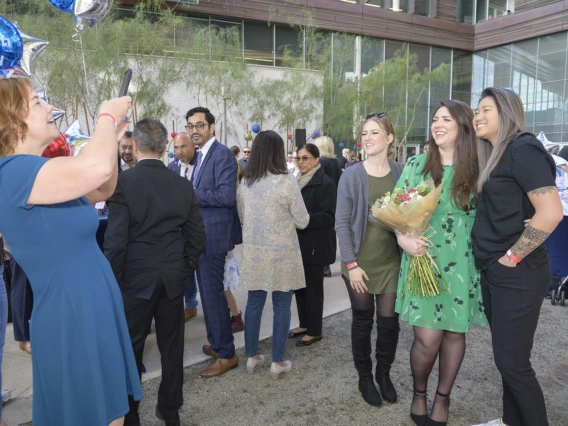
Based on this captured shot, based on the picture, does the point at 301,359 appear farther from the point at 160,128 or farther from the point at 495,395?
the point at 160,128

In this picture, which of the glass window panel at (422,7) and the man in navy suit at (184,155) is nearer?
the man in navy suit at (184,155)

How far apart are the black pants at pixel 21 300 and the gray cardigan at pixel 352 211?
8.93 ft

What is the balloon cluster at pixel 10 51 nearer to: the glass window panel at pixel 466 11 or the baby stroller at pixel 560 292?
the baby stroller at pixel 560 292

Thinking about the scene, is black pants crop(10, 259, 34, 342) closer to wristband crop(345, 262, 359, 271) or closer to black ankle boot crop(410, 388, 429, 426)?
wristband crop(345, 262, 359, 271)

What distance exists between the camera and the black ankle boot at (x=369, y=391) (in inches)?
125

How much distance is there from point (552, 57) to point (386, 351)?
98.1ft

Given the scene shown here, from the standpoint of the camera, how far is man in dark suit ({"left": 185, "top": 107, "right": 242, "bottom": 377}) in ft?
12.1

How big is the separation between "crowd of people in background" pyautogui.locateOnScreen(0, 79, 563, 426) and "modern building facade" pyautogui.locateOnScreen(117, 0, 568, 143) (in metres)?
18.9

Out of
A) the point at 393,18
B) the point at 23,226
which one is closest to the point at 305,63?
the point at 393,18

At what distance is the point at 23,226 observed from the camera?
1638mm

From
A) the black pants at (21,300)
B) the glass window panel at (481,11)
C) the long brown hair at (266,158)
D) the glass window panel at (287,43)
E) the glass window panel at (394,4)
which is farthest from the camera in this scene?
the glass window panel at (481,11)

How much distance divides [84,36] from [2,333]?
47.4ft

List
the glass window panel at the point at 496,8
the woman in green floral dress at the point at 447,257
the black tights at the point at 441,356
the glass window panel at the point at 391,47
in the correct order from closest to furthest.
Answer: the woman in green floral dress at the point at 447,257, the black tights at the point at 441,356, the glass window panel at the point at 391,47, the glass window panel at the point at 496,8

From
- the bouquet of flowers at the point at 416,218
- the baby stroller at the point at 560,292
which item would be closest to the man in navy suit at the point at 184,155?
the bouquet of flowers at the point at 416,218
